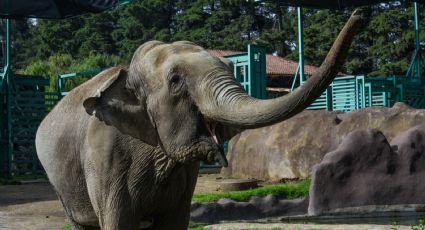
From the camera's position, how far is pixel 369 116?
522 inches

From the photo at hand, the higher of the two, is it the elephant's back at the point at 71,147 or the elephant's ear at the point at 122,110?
the elephant's ear at the point at 122,110

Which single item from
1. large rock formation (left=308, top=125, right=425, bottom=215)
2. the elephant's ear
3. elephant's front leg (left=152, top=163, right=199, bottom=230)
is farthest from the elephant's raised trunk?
large rock formation (left=308, top=125, right=425, bottom=215)

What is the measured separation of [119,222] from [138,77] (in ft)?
2.37

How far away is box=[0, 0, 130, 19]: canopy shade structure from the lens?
1631 cm

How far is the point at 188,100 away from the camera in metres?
3.03

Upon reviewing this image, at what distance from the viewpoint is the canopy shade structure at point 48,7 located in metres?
16.3

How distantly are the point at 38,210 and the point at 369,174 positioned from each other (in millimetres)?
4410

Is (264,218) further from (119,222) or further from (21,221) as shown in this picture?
(119,222)

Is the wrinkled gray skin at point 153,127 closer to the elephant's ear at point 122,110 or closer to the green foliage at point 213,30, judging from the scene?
the elephant's ear at point 122,110

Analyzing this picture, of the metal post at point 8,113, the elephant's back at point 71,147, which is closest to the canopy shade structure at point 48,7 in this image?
the metal post at point 8,113

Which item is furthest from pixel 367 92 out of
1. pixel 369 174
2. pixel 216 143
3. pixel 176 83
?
pixel 216 143

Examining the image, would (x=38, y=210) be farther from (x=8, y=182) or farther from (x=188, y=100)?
(x=188, y=100)

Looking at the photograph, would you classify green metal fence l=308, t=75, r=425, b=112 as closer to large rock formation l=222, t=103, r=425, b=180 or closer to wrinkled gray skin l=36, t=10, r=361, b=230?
large rock formation l=222, t=103, r=425, b=180

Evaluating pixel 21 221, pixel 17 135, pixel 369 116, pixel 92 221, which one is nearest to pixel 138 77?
pixel 92 221
